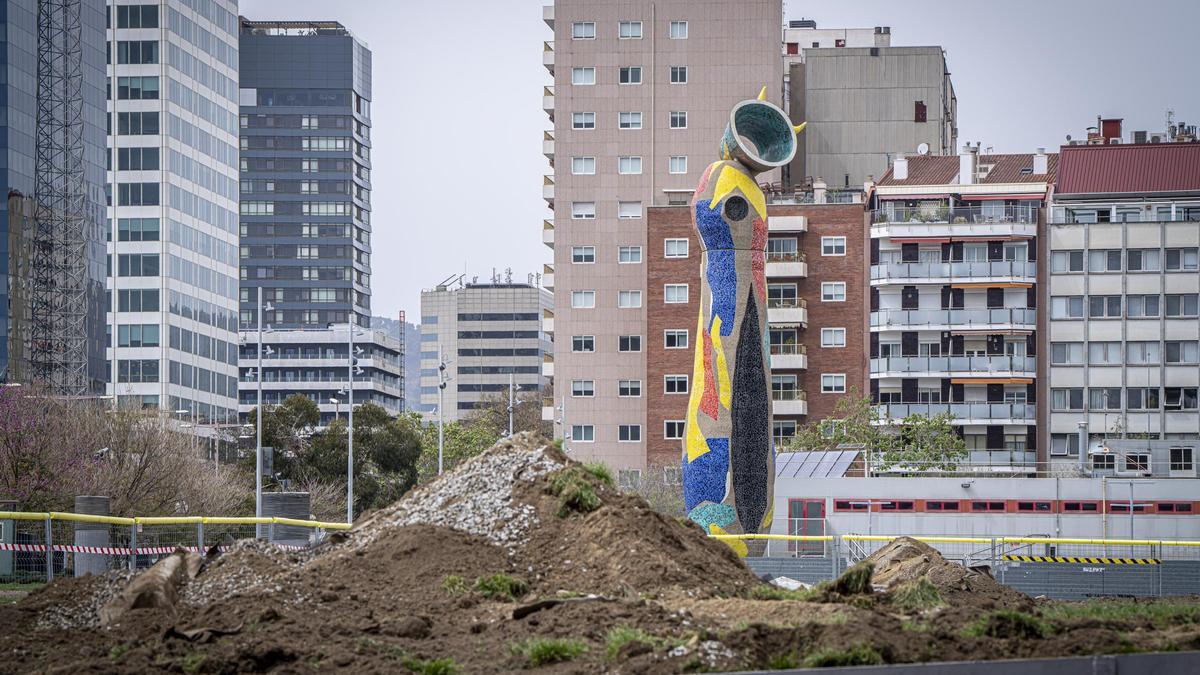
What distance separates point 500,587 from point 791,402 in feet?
287

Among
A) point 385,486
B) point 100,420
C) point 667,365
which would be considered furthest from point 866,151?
point 100,420

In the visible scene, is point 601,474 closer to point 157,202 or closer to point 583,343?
point 583,343

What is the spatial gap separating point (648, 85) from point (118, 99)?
38106 millimetres

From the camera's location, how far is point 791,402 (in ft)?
358

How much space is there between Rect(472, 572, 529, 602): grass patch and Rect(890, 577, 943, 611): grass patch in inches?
189

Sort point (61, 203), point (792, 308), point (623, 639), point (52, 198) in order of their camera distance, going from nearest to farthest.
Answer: point (623, 639)
point (792, 308)
point (52, 198)
point (61, 203)

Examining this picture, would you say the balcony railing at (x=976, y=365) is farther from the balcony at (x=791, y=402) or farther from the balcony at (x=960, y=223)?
the balcony at (x=791, y=402)

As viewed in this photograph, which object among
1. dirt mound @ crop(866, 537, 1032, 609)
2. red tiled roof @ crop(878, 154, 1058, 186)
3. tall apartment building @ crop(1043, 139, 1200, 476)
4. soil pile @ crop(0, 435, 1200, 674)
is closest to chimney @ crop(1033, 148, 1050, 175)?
red tiled roof @ crop(878, 154, 1058, 186)

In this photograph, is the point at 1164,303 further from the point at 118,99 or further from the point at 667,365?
the point at 118,99

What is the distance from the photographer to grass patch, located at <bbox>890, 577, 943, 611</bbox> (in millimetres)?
24500

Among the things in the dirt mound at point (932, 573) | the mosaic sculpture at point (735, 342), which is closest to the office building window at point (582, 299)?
the mosaic sculpture at point (735, 342)

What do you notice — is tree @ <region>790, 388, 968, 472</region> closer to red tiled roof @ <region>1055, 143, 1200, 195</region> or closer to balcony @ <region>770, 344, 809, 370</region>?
balcony @ <region>770, 344, 809, 370</region>

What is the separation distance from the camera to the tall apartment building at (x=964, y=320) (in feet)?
343

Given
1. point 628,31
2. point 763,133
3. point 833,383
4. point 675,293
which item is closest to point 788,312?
point 833,383
